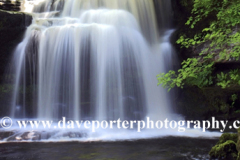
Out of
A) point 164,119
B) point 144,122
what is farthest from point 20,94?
point 164,119

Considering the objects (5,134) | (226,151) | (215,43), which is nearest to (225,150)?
(226,151)

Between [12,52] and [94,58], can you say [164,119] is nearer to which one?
[94,58]

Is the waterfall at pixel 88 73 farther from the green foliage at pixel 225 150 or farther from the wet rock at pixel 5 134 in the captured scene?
the green foliage at pixel 225 150

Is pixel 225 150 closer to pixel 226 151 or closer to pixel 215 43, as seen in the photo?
pixel 226 151

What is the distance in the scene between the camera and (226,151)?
5566 millimetres

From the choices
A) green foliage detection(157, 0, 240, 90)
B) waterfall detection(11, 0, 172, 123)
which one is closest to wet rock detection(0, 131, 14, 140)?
waterfall detection(11, 0, 172, 123)

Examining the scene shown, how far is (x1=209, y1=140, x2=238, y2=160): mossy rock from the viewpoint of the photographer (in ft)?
18.0

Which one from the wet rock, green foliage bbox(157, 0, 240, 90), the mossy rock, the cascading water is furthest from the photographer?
the cascading water

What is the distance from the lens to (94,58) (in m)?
8.92

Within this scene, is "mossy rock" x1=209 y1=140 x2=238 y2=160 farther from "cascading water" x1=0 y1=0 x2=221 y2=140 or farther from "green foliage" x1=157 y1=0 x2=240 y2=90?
"cascading water" x1=0 y1=0 x2=221 y2=140

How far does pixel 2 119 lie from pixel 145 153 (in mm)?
6354

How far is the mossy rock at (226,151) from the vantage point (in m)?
5.48

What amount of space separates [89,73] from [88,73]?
35mm

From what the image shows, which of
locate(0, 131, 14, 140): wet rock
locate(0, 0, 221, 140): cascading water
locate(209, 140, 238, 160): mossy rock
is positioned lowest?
locate(209, 140, 238, 160): mossy rock
